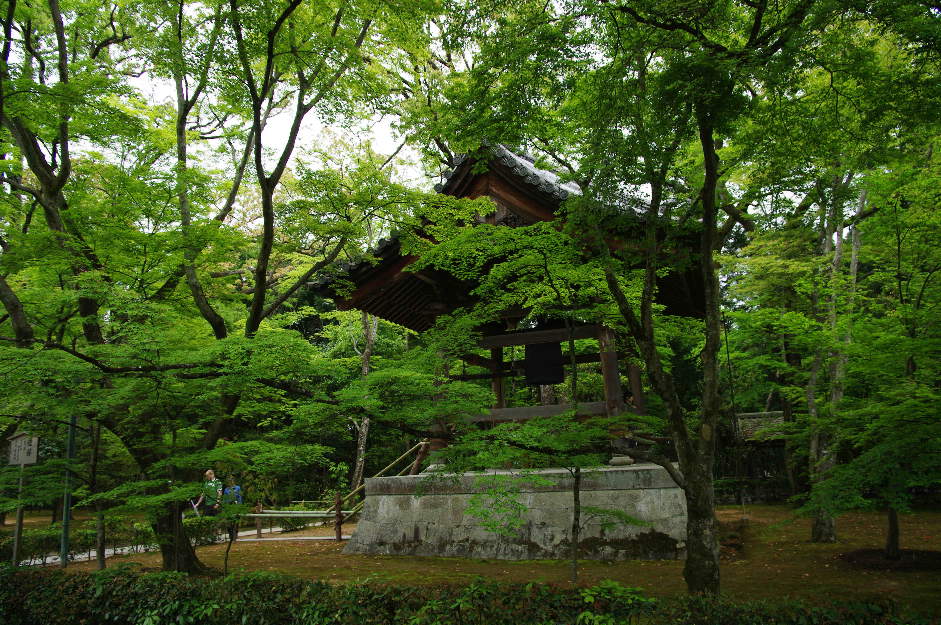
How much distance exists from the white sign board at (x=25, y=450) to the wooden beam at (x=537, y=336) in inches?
234

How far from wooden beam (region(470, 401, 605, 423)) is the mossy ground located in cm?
199

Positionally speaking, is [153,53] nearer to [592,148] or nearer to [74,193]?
[74,193]

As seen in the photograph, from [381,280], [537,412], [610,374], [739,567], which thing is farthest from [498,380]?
[739,567]

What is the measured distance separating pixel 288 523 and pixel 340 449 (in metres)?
6.69

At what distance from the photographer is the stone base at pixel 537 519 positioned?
7277mm

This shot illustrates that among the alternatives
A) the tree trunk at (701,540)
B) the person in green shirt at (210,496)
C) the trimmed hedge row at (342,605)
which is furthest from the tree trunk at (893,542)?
the person in green shirt at (210,496)

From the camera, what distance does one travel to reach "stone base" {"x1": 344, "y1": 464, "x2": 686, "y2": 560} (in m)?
7.28

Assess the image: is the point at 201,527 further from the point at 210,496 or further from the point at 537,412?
the point at 537,412

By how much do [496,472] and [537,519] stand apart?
96 cm

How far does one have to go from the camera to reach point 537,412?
327 inches

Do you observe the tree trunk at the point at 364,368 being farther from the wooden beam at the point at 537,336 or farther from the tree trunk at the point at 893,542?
the tree trunk at the point at 893,542

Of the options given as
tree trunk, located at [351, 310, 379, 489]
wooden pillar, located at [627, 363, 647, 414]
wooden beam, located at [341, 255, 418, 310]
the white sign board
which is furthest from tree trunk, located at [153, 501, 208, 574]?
tree trunk, located at [351, 310, 379, 489]

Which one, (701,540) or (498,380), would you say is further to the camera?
(498,380)

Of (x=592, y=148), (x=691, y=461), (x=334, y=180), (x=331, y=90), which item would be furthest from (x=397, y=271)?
(x=691, y=461)
